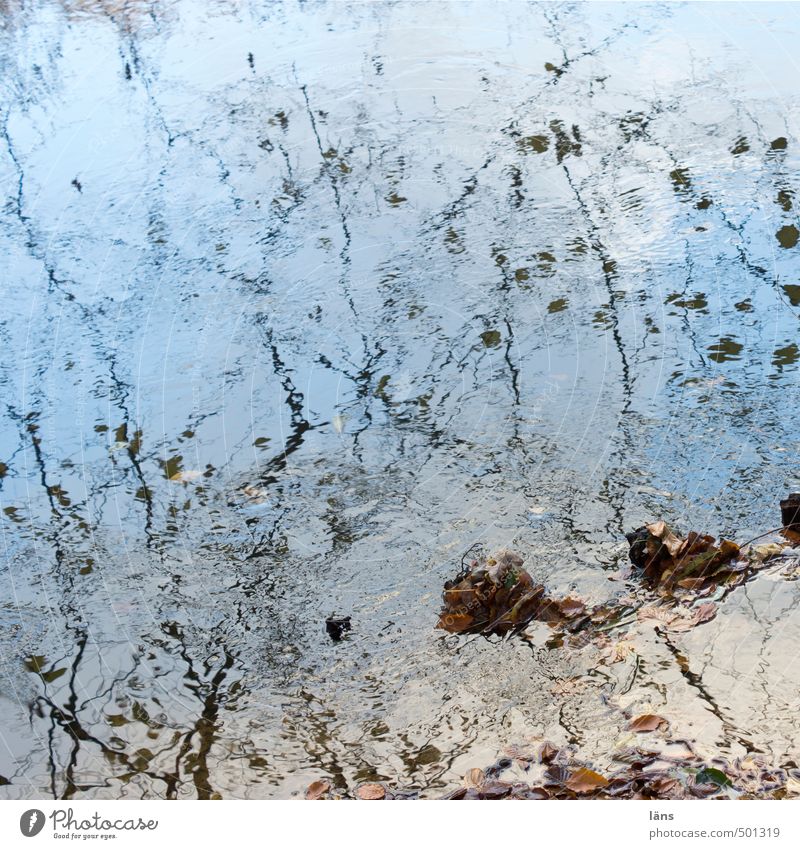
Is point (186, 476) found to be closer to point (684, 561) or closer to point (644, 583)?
point (644, 583)

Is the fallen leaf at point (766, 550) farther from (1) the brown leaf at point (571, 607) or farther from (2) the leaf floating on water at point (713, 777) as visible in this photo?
(2) the leaf floating on water at point (713, 777)

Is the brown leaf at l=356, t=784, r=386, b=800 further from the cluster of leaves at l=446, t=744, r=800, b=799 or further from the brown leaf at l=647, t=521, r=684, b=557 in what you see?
the brown leaf at l=647, t=521, r=684, b=557

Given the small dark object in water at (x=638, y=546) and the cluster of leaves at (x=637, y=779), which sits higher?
the small dark object in water at (x=638, y=546)

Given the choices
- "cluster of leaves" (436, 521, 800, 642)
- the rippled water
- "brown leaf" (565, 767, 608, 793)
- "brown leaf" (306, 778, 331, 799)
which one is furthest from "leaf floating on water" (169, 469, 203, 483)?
"brown leaf" (565, 767, 608, 793)

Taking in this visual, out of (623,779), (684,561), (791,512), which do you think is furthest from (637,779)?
(791,512)

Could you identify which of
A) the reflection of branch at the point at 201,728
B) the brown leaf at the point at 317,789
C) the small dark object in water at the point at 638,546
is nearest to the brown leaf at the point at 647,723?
the small dark object in water at the point at 638,546
